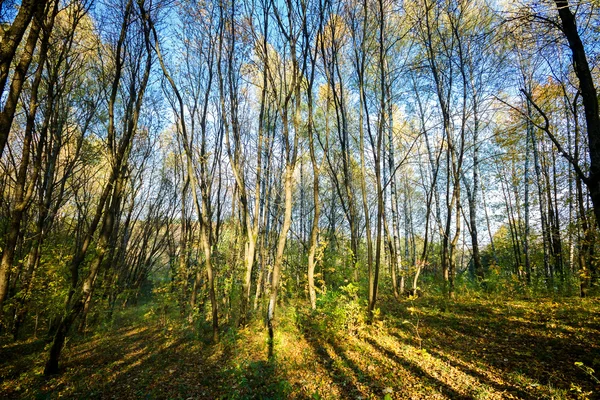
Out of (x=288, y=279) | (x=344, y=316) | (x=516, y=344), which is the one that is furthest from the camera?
(x=288, y=279)

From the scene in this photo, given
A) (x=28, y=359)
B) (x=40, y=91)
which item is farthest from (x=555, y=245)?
(x=40, y=91)

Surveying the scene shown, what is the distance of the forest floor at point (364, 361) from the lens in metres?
3.53

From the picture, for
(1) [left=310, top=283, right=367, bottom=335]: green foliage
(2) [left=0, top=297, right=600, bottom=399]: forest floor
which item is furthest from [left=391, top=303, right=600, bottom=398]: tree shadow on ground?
(1) [left=310, top=283, right=367, bottom=335]: green foliage

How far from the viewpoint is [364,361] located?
14.6 feet

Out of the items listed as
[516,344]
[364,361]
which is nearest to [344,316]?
[364,361]

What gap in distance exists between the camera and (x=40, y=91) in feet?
24.4

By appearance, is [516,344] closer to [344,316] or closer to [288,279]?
[344,316]

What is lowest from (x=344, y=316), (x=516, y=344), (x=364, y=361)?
(x=364, y=361)

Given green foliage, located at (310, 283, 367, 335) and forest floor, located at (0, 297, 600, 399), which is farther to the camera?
green foliage, located at (310, 283, 367, 335)

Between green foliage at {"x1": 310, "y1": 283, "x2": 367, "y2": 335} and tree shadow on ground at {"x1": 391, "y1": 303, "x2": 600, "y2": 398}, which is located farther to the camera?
green foliage at {"x1": 310, "y1": 283, "x2": 367, "y2": 335}

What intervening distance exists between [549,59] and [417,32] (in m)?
4.28

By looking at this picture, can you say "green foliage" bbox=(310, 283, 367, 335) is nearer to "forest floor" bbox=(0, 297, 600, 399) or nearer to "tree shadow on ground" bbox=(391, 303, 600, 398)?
"forest floor" bbox=(0, 297, 600, 399)

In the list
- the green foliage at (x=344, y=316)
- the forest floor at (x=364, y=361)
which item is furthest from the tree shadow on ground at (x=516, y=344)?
the green foliage at (x=344, y=316)

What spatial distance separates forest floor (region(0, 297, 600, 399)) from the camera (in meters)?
3.53
